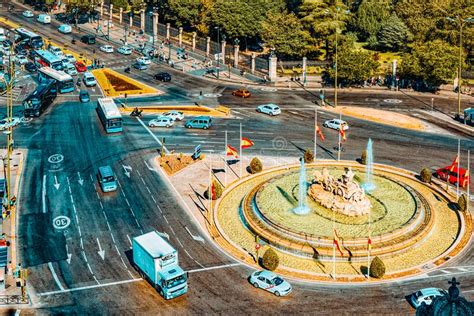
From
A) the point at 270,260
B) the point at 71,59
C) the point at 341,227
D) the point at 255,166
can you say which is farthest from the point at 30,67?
the point at 270,260

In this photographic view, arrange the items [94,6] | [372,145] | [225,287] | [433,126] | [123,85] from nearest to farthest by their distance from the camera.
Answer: [225,287] → [372,145] → [433,126] → [123,85] → [94,6]

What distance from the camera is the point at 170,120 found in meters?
100

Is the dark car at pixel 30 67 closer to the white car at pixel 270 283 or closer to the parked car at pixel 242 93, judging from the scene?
the parked car at pixel 242 93

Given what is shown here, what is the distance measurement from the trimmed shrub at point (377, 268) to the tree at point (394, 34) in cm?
9899

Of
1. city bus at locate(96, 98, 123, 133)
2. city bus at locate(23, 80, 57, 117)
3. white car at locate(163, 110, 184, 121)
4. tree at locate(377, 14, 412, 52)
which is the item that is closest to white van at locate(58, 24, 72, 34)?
city bus at locate(23, 80, 57, 117)

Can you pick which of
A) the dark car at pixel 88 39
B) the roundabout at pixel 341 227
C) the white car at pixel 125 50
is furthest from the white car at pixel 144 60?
the roundabout at pixel 341 227

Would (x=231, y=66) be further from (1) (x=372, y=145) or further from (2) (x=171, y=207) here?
(2) (x=171, y=207)

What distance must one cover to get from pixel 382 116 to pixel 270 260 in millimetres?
53374

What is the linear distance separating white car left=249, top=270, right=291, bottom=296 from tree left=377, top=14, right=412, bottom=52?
103 meters

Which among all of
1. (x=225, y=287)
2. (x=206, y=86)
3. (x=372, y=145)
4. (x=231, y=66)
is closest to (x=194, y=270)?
(x=225, y=287)

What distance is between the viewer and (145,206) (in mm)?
72750

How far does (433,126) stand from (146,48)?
76.9m

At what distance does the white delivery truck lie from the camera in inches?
2130

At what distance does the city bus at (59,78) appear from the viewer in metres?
118
